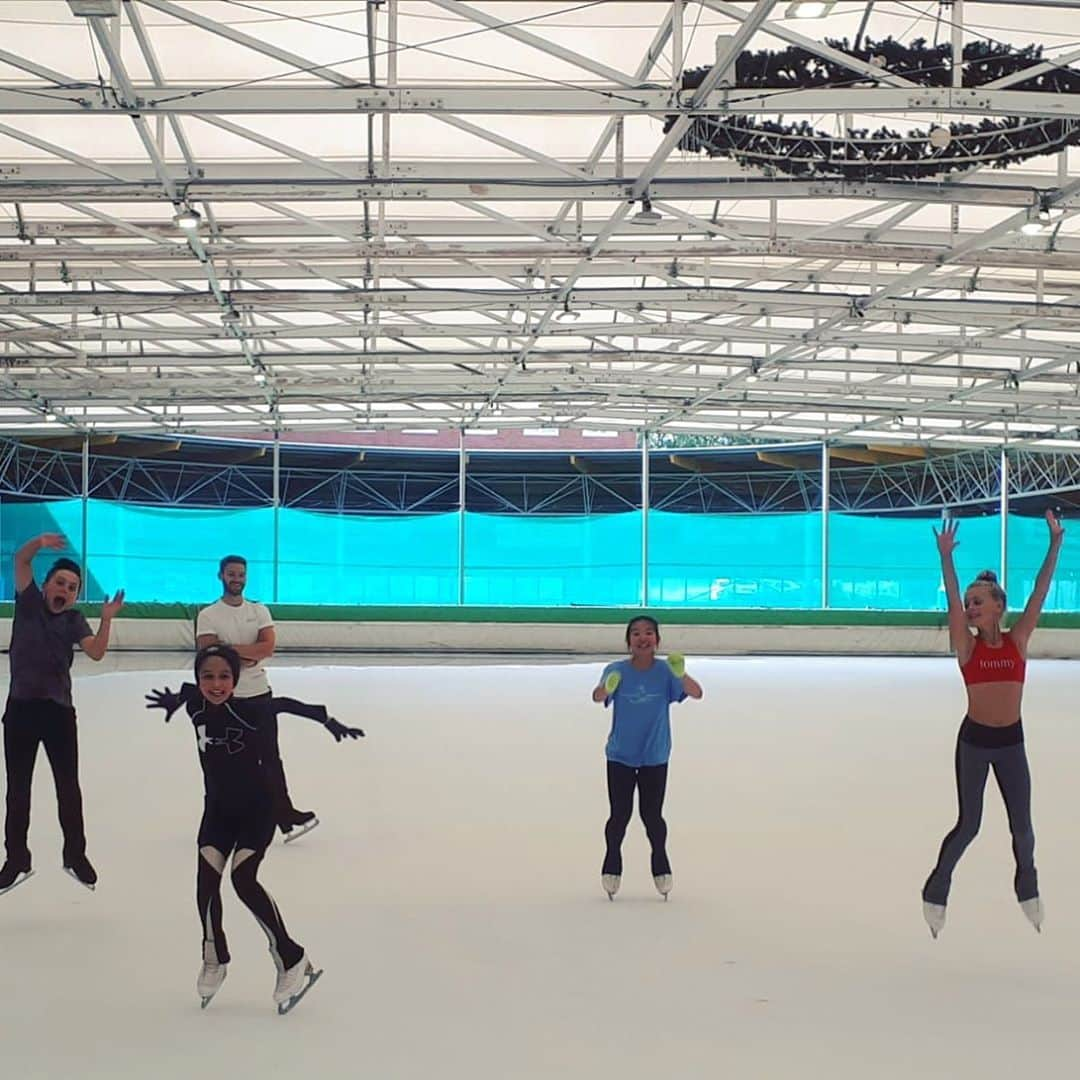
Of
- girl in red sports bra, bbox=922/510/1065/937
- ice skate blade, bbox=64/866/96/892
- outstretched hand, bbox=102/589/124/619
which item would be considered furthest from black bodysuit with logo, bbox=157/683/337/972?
girl in red sports bra, bbox=922/510/1065/937

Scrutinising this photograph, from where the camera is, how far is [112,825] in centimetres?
824

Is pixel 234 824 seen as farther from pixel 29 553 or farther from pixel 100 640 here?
pixel 29 553

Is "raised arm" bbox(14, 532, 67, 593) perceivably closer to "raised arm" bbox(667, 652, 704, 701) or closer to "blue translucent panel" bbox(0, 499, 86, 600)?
"raised arm" bbox(667, 652, 704, 701)

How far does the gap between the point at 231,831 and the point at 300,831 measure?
11.0 ft

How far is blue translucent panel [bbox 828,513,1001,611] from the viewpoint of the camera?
108ft

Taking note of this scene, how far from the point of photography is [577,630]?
28.4 metres

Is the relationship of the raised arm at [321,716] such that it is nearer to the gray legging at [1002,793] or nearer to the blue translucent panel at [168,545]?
the gray legging at [1002,793]

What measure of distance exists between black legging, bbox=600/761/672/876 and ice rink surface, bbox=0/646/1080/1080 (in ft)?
0.68

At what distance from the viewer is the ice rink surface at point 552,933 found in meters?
4.30

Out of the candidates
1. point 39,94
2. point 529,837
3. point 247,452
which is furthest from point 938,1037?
point 247,452

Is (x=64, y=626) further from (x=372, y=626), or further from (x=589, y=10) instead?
(x=372, y=626)

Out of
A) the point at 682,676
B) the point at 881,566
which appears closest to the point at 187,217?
the point at 682,676

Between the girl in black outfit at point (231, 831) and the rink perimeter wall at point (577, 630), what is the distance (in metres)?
22.7

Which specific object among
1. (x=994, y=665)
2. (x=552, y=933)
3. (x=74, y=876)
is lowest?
(x=552, y=933)
